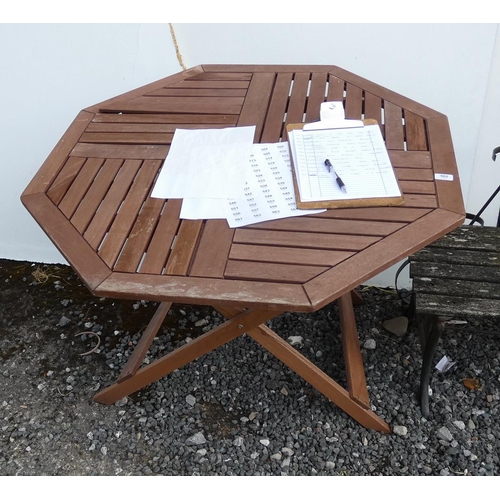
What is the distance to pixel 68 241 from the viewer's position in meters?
1.68

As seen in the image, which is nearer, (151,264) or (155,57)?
(151,264)

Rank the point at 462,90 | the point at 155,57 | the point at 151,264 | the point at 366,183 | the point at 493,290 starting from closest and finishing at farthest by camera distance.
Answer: the point at 151,264, the point at 366,183, the point at 493,290, the point at 462,90, the point at 155,57

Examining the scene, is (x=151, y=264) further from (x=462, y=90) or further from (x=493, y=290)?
(x=462, y=90)

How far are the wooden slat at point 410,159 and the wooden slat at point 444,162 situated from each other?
2 cm

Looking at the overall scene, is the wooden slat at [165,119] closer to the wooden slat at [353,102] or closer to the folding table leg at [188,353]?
the wooden slat at [353,102]

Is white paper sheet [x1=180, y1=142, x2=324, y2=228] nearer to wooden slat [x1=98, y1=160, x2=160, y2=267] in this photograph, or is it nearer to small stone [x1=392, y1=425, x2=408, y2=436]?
wooden slat [x1=98, y1=160, x2=160, y2=267]

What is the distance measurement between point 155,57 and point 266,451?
6.13ft

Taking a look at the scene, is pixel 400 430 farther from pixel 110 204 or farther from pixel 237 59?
pixel 237 59

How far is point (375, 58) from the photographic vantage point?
8.41 ft

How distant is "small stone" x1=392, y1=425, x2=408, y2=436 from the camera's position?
2244 millimetres

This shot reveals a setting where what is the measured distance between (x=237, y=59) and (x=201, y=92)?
469 mm

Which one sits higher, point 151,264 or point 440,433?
point 151,264

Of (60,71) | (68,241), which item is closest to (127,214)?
(68,241)

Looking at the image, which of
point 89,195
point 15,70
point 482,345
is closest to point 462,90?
point 482,345
